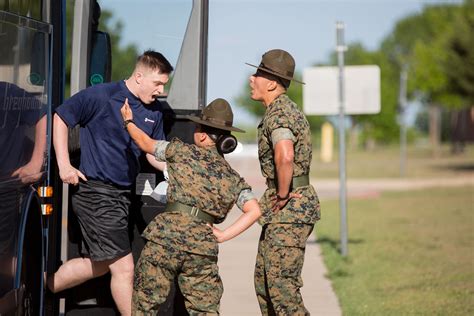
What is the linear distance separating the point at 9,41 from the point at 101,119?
1.09m

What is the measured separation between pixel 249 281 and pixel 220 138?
5.37 m

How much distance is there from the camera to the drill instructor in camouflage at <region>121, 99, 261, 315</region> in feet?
19.3

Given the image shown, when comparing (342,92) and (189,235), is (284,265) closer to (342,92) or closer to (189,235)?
(189,235)

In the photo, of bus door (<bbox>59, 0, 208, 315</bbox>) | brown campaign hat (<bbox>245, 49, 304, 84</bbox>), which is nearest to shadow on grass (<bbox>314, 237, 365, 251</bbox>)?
bus door (<bbox>59, 0, 208, 315</bbox>)

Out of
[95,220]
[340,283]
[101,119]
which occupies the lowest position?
[340,283]

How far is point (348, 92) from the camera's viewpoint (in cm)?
1378

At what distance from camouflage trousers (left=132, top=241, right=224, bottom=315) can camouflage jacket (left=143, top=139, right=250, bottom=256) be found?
0.07 metres

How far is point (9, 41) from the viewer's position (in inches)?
217

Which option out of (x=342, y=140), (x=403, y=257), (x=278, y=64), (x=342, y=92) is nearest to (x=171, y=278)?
(x=278, y=64)

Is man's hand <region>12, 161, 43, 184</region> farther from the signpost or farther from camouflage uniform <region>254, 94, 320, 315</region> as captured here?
the signpost

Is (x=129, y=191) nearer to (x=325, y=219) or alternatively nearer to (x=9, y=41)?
(x=9, y=41)

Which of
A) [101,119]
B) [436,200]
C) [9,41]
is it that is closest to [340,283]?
[101,119]

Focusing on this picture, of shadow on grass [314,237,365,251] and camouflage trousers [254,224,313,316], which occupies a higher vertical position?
camouflage trousers [254,224,313,316]

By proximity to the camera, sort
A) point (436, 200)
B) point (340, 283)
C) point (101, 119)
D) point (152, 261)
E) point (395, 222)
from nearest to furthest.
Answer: point (152, 261), point (101, 119), point (340, 283), point (395, 222), point (436, 200)
